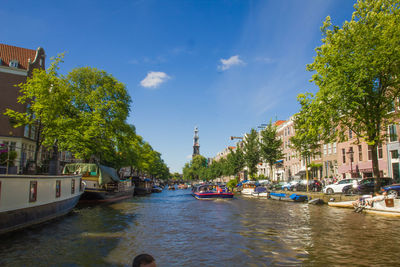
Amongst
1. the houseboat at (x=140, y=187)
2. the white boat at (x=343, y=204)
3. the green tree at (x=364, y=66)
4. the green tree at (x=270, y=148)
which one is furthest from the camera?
the houseboat at (x=140, y=187)

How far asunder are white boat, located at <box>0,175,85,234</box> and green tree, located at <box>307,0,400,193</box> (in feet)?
72.1

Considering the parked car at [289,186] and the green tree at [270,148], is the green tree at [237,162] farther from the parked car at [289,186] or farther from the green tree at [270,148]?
the parked car at [289,186]

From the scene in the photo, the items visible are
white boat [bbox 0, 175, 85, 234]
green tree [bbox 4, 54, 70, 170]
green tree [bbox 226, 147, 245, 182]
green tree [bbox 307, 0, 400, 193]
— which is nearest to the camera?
white boat [bbox 0, 175, 85, 234]

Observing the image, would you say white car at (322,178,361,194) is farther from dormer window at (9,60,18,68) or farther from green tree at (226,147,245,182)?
dormer window at (9,60,18,68)

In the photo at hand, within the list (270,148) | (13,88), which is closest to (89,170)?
(13,88)

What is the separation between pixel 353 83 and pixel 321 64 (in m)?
4.10

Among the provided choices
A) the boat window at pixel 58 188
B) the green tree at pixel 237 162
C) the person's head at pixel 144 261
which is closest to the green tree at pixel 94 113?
the boat window at pixel 58 188

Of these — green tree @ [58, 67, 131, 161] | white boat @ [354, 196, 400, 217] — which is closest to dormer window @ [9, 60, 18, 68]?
green tree @ [58, 67, 131, 161]

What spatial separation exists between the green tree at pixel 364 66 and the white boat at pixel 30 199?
2198 centimetres

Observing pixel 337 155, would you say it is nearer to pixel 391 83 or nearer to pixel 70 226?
pixel 391 83

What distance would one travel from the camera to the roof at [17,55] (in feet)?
146

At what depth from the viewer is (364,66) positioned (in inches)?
959

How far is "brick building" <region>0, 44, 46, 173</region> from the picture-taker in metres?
41.8

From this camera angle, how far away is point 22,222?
604 inches
